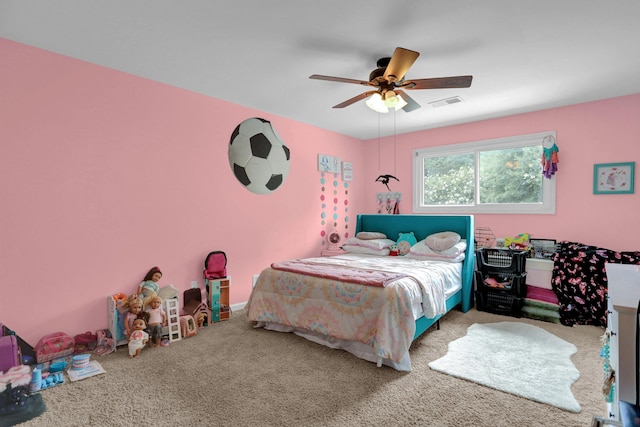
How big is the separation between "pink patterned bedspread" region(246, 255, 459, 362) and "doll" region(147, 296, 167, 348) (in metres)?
0.78

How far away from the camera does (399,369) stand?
2303 mm

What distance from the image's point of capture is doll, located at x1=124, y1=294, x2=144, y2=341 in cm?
267

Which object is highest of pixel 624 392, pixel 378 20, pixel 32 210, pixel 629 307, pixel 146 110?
pixel 378 20

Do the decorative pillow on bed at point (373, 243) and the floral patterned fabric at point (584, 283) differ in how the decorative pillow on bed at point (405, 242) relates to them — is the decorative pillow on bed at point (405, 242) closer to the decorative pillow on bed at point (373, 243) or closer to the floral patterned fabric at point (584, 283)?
the decorative pillow on bed at point (373, 243)

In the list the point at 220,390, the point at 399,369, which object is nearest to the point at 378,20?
the point at 399,369

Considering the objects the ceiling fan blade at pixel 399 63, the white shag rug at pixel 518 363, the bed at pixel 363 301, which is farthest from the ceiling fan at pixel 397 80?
the white shag rug at pixel 518 363

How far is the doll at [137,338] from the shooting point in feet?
8.31

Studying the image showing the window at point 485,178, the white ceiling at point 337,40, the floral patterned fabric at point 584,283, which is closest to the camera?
the white ceiling at point 337,40

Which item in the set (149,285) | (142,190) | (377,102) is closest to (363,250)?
(377,102)

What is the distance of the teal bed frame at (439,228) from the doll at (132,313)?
251cm

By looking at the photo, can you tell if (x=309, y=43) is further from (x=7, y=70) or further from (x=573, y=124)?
(x=573, y=124)

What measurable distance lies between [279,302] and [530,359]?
2054 millimetres

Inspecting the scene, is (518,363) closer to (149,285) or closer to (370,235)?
(370,235)

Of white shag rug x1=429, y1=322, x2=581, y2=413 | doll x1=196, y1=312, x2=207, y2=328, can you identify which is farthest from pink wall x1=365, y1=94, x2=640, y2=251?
doll x1=196, y1=312, x2=207, y2=328
